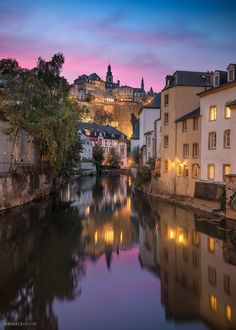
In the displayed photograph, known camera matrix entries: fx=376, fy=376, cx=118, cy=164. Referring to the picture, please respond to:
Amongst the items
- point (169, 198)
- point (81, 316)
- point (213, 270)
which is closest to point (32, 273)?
point (81, 316)

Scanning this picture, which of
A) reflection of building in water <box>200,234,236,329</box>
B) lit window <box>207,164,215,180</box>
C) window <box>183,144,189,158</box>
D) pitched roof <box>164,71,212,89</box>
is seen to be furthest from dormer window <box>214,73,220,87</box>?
reflection of building in water <box>200,234,236,329</box>

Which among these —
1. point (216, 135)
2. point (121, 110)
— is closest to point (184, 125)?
point (216, 135)

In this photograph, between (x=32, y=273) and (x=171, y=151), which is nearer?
(x=32, y=273)

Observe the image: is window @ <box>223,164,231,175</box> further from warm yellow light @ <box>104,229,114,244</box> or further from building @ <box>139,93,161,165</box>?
building @ <box>139,93,161,165</box>

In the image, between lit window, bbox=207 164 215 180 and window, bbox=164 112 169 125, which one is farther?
window, bbox=164 112 169 125

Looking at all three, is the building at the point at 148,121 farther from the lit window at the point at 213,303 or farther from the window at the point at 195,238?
the lit window at the point at 213,303

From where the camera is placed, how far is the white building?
2930 centimetres

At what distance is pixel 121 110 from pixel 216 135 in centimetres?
14076

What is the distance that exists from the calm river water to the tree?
84.9 m

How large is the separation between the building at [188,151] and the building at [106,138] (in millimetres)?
71747

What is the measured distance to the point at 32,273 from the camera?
14.8m

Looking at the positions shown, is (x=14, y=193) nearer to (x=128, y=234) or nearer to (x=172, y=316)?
(x=128, y=234)

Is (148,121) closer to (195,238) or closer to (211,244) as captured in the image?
(195,238)

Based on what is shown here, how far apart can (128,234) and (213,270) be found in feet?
27.6
